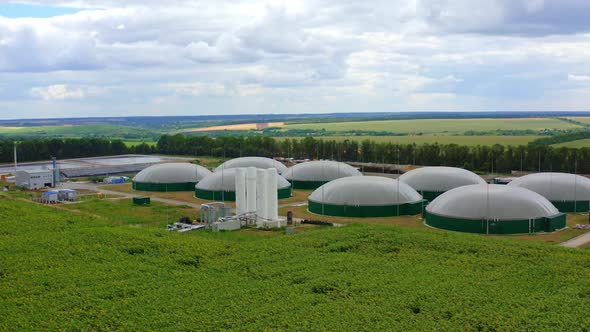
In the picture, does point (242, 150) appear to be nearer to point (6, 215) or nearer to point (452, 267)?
point (6, 215)

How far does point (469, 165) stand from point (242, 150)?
43372 millimetres

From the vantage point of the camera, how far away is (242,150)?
10969cm

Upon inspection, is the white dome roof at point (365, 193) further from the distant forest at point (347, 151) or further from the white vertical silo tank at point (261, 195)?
the distant forest at point (347, 151)

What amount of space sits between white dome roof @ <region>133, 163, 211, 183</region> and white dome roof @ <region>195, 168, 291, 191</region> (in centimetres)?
524

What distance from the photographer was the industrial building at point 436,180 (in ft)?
183

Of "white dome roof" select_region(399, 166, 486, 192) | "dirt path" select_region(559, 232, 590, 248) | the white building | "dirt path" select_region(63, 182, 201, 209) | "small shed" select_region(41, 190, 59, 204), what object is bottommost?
"dirt path" select_region(559, 232, 590, 248)

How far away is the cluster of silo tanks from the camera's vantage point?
41750 mm

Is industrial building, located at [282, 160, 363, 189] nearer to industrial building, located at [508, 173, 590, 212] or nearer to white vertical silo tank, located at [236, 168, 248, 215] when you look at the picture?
industrial building, located at [508, 173, 590, 212]

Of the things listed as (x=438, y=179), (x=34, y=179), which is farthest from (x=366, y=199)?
(x=34, y=179)

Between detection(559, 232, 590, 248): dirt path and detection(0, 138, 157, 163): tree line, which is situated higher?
detection(0, 138, 157, 163): tree line

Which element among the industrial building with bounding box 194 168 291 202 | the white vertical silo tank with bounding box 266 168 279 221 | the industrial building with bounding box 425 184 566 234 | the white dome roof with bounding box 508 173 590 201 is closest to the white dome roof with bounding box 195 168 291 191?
the industrial building with bounding box 194 168 291 202

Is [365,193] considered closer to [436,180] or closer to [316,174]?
[436,180]

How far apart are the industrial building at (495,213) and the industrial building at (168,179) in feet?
104

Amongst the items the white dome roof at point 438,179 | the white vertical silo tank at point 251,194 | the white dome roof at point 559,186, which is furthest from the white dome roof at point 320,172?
the white vertical silo tank at point 251,194
